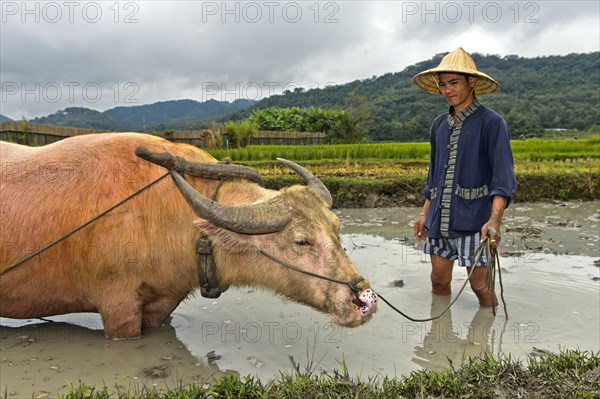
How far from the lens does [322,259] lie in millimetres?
2688

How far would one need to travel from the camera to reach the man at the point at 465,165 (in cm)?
336

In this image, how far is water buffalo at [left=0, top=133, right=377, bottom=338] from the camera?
2779mm

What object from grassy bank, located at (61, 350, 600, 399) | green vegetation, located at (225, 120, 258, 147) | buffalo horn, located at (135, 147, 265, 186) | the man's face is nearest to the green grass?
green vegetation, located at (225, 120, 258, 147)

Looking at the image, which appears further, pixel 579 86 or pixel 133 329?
pixel 579 86

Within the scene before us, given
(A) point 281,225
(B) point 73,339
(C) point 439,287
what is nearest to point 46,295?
(B) point 73,339

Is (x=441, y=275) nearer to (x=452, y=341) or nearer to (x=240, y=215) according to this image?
(x=452, y=341)

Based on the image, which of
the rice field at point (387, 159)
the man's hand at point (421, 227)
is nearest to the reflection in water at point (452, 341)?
the man's hand at point (421, 227)

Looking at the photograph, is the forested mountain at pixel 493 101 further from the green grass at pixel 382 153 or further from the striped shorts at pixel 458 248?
the striped shorts at pixel 458 248

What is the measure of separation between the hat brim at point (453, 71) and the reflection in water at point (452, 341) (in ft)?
5.80

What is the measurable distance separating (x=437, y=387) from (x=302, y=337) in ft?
3.95

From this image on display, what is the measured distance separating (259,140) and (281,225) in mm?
19151

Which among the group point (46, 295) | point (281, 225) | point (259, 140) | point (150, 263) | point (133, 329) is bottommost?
point (133, 329)

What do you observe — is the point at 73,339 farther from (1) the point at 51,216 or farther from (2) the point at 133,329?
(1) the point at 51,216

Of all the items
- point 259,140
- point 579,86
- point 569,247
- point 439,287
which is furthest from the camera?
point 579,86
